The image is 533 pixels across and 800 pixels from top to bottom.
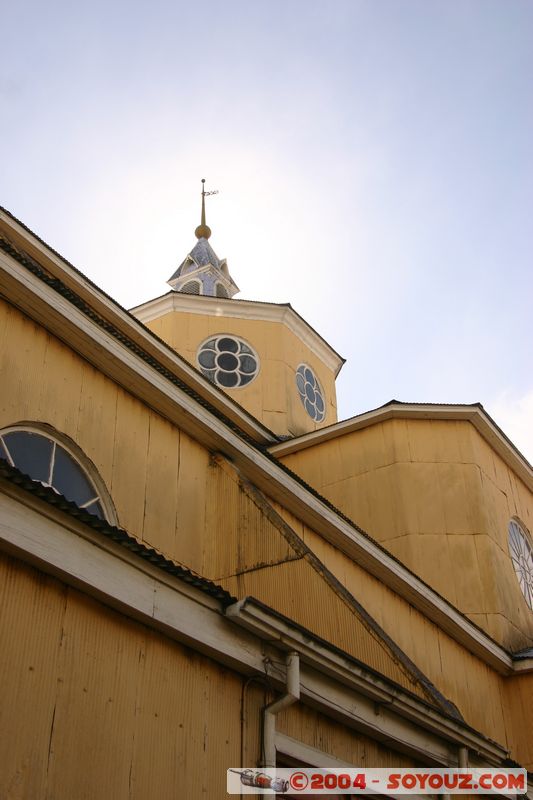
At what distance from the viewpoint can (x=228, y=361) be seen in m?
22.4

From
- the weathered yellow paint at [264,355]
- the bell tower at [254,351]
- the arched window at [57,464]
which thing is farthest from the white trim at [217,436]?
the bell tower at [254,351]

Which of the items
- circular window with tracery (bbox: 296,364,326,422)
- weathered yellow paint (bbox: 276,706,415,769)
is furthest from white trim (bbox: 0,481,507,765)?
circular window with tracery (bbox: 296,364,326,422)

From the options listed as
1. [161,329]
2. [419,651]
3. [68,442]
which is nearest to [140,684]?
[68,442]

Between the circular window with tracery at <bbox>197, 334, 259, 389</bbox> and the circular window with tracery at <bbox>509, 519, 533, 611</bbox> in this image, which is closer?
the circular window with tracery at <bbox>509, 519, 533, 611</bbox>

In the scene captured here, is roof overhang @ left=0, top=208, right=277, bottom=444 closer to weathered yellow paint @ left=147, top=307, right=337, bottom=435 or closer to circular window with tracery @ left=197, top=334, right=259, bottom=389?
weathered yellow paint @ left=147, top=307, right=337, bottom=435

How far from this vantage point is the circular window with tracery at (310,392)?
22.9 metres

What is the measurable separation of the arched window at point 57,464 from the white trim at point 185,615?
236cm

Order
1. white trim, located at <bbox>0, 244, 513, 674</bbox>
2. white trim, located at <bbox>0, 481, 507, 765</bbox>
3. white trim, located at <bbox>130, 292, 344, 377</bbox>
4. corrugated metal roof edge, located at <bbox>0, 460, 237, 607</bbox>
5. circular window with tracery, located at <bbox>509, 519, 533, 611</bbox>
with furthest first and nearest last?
1. white trim, located at <bbox>130, 292, 344, 377</bbox>
2. circular window with tracery, located at <bbox>509, 519, 533, 611</bbox>
3. white trim, located at <bbox>0, 244, 513, 674</bbox>
4. white trim, located at <bbox>0, 481, 507, 765</bbox>
5. corrugated metal roof edge, located at <bbox>0, 460, 237, 607</bbox>

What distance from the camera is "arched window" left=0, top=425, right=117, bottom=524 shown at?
28.9 ft

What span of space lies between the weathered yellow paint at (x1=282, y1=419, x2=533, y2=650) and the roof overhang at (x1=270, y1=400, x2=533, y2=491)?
0.42 feet

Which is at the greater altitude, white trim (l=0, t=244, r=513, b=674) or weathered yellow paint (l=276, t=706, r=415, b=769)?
white trim (l=0, t=244, r=513, b=674)

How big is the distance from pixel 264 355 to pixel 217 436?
11650 millimetres

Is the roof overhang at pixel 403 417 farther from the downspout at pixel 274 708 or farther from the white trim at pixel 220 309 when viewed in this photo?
the downspout at pixel 274 708

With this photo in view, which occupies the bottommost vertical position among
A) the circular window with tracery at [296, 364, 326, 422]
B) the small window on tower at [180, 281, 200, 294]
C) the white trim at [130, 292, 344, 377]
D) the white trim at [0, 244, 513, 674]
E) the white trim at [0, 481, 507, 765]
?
the white trim at [0, 481, 507, 765]
